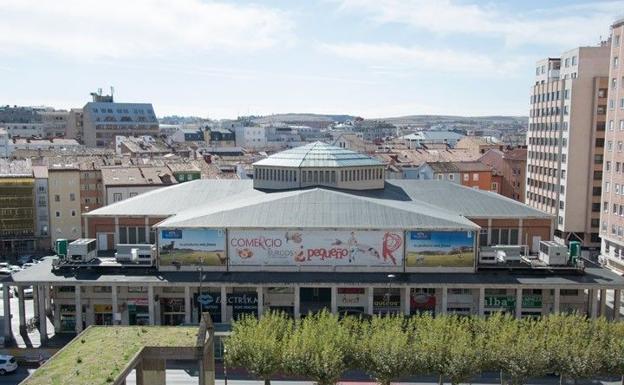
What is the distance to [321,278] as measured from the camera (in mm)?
67062

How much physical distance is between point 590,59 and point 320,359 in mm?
89125

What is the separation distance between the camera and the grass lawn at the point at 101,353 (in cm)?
3597

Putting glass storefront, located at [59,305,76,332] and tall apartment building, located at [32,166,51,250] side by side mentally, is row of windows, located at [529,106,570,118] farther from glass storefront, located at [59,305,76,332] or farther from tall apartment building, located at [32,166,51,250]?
tall apartment building, located at [32,166,51,250]

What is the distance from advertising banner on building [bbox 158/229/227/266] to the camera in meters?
68.8

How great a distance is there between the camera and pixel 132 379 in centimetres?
5347

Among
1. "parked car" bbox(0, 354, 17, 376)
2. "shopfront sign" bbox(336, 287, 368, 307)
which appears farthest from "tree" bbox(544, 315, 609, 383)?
"parked car" bbox(0, 354, 17, 376)

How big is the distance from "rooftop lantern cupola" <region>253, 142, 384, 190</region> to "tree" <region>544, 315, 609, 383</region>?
40.6 m

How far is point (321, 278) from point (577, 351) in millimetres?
27572

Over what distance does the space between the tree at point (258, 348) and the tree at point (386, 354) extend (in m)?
6.23

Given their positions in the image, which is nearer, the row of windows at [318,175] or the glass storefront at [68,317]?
the glass storefront at [68,317]

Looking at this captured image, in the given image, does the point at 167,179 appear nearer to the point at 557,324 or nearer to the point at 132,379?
the point at 132,379

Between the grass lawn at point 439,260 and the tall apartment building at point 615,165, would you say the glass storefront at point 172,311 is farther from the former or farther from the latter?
the tall apartment building at point 615,165

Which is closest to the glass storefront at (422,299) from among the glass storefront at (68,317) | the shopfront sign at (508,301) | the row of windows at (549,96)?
the shopfront sign at (508,301)

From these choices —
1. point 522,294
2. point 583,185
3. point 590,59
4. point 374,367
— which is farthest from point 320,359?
point 590,59
